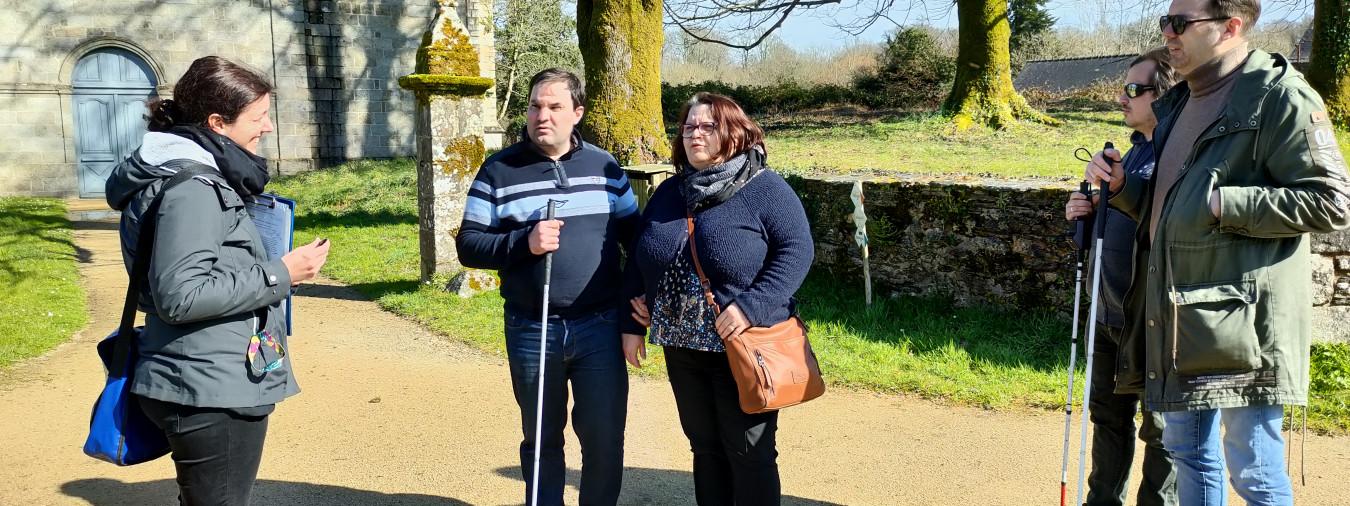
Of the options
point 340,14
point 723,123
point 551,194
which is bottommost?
point 551,194

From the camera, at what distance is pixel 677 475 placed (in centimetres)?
477

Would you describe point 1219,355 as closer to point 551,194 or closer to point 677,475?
point 551,194

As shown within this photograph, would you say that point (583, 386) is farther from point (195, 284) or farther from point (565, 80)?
point (195, 284)

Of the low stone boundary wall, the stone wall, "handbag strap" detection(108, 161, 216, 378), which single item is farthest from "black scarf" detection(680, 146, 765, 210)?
the low stone boundary wall

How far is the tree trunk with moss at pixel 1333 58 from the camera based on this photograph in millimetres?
12453

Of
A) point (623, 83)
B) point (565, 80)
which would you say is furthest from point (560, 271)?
point (623, 83)

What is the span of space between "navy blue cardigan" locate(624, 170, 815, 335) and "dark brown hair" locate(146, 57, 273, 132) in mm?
1406

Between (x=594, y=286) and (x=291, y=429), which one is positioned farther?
(x=291, y=429)

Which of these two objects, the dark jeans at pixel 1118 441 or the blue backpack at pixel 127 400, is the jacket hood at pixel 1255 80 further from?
the blue backpack at pixel 127 400

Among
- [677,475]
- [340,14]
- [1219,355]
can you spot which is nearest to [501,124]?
[340,14]

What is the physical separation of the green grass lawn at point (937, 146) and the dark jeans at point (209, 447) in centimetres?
612

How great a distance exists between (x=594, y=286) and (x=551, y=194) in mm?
364

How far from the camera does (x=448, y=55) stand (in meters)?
8.60

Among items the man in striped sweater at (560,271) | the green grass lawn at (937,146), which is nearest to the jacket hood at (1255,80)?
the man in striped sweater at (560,271)
